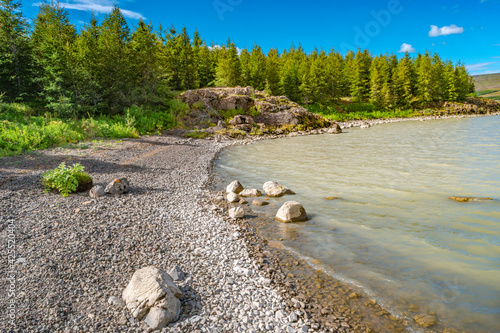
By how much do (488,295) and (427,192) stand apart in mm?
5890

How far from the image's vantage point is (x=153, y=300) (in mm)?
3562

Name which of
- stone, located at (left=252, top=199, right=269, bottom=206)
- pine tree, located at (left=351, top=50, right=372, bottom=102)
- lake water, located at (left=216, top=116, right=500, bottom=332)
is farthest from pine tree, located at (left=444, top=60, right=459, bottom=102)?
stone, located at (left=252, top=199, right=269, bottom=206)

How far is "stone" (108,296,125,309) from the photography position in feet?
12.3

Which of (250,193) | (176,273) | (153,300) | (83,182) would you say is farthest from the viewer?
(250,193)

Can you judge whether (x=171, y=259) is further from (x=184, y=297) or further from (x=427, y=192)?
(x=427, y=192)

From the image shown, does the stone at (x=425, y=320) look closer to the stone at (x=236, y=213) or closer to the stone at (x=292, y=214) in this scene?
the stone at (x=292, y=214)

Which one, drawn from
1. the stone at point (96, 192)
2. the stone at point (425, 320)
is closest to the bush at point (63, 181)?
the stone at point (96, 192)

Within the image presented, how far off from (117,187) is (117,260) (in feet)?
14.4

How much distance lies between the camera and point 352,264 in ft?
17.5

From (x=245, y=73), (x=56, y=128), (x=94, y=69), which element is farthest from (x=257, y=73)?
(x=56, y=128)

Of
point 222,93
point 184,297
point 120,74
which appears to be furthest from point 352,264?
point 222,93

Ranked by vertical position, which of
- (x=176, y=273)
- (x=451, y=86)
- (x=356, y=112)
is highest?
(x=451, y=86)

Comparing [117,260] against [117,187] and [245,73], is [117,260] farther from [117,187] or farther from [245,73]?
[245,73]

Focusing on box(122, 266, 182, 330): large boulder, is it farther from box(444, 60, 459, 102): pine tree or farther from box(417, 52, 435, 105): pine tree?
box(444, 60, 459, 102): pine tree
